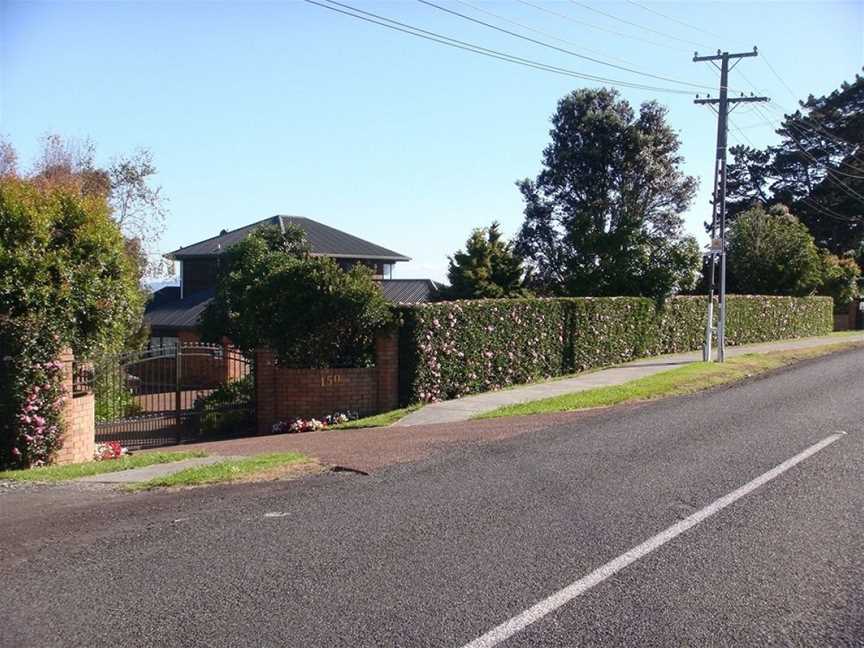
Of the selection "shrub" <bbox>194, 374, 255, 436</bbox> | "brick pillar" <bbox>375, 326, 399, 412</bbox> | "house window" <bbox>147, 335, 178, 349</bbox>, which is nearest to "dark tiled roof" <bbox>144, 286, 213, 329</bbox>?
"house window" <bbox>147, 335, 178, 349</bbox>

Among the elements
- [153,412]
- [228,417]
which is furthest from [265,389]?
[153,412]

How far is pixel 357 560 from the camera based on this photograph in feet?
20.5

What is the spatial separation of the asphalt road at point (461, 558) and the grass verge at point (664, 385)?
5392 mm

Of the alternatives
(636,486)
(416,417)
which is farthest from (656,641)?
(416,417)

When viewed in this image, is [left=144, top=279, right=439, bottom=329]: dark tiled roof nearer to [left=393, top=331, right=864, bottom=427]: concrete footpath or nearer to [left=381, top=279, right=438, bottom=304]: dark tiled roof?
[left=381, top=279, right=438, bottom=304]: dark tiled roof

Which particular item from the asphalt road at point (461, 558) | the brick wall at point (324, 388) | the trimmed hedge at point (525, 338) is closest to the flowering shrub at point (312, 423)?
the brick wall at point (324, 388)

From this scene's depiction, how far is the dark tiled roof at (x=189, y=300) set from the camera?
1517 inches

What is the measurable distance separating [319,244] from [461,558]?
37393 millimetres

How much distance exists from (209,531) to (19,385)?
5.66 meters

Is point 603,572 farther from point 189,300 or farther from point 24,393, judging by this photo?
point 189,300

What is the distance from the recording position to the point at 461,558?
6.23 meters

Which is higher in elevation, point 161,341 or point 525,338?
point 525,338

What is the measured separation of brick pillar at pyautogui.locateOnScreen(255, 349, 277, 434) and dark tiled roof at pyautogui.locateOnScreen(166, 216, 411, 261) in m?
23.9

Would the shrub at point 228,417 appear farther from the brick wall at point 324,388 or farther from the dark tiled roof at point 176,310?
the dark tiled roof at point 176,310
